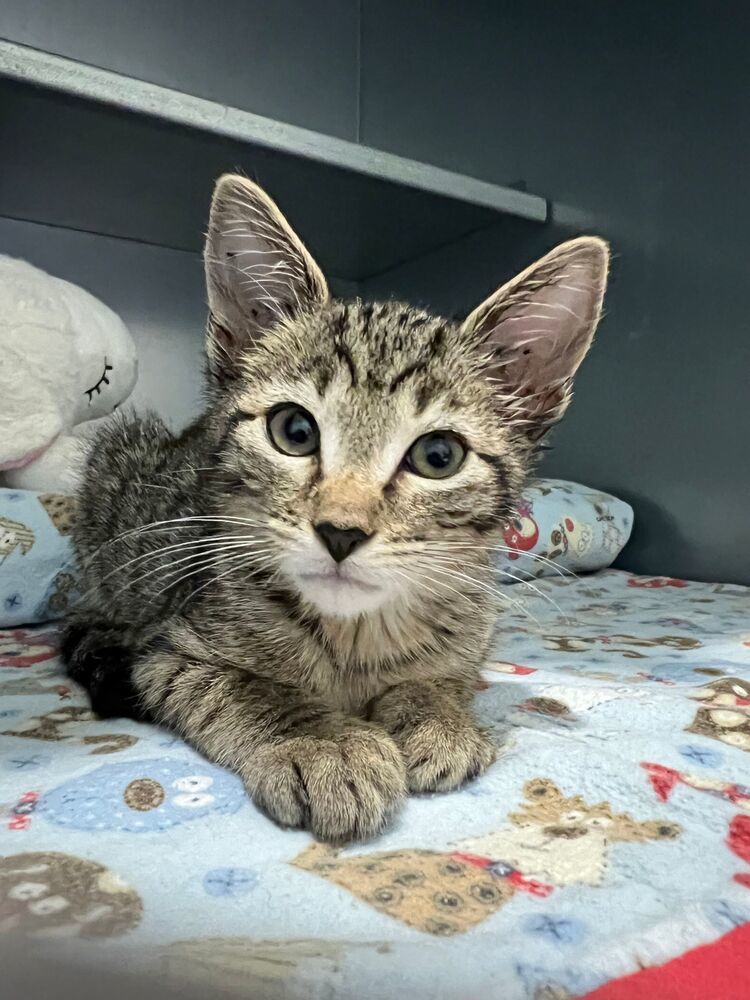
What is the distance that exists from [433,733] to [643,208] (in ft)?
6.49

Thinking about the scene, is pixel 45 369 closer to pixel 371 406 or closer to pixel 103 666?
pixel 103 666

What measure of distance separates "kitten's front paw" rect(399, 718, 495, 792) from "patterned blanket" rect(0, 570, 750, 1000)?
0.02 metres

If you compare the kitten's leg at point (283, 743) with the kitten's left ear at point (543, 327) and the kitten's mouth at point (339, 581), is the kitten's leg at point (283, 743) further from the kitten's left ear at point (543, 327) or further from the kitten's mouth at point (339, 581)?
the kitten's left ear at point (543, 327)

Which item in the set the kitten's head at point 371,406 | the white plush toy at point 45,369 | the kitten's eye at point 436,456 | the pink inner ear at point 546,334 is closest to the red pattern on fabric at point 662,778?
the kitten's head at point 371,406

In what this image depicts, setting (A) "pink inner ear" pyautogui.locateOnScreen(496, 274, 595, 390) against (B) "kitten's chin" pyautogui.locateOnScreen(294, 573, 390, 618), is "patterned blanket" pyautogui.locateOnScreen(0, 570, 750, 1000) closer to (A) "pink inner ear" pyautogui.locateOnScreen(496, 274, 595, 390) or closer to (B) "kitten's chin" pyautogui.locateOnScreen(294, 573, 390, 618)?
(B) "kitten's chin" pyautogui.locateOnScreen(294, 573, 390, 618)

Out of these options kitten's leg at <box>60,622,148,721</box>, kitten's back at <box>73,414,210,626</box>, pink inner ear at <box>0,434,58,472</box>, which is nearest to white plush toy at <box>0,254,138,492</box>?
pink inner ear at <box>0,434,58,472</box>

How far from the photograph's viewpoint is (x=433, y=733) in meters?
0.76

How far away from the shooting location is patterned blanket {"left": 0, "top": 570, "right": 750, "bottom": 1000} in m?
0.46

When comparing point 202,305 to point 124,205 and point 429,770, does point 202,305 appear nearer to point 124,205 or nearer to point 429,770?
point 124,205

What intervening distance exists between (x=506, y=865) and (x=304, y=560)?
0.34 m

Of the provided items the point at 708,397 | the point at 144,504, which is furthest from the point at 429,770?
the point at 708,397

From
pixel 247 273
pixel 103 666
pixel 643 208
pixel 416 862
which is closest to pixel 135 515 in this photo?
pixel 103 666

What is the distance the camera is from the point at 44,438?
1.79m

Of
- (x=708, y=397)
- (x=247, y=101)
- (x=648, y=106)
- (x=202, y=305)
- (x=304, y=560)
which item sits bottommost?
(x=304, y=560)
